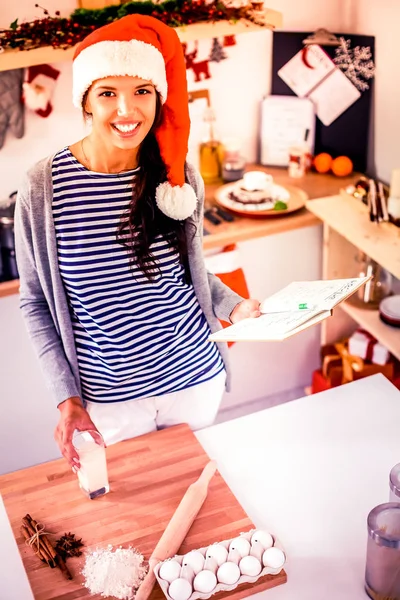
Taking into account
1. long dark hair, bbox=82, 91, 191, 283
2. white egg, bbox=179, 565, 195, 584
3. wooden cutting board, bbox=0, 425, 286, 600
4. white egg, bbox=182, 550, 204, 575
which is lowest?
wooden cutting board, bbox=0, 425, 286, 600

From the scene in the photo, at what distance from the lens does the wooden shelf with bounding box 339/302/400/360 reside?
231 centimetres

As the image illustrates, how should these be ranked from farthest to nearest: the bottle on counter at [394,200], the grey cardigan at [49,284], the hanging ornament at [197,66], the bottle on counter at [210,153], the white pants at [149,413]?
the bottle on counter at [210,153], the hanging ornament at [197,66], the bottle on counter at [394,200], the white pants at [149,413], the grey cardigan at [49,284]

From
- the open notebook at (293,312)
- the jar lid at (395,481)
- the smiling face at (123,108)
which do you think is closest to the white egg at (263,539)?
the jar lid at (395,481)

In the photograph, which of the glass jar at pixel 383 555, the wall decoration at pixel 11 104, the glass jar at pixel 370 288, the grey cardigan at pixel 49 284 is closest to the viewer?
the glass jar at pixel 383 555

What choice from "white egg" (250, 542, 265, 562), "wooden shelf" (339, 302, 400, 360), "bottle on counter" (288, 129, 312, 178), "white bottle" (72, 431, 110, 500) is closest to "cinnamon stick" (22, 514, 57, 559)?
"white bottle" (72, 431, 110, 500)

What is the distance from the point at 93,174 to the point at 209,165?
1.28 meters

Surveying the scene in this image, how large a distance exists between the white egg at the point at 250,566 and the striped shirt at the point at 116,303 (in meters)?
0.52

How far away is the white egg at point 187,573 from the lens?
124 centimetres

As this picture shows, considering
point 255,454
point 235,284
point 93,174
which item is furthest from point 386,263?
point 93,174

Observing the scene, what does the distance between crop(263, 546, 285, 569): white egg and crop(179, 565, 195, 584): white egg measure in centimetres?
13

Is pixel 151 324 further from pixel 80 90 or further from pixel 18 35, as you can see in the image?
pixel 18 35

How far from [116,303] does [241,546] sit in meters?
0.57

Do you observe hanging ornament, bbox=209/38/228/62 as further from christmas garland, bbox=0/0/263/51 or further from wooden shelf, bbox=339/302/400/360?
wooden shelf, bbox=339/302/400/360

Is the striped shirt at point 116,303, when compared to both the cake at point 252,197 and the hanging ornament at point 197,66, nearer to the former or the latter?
the cake at point 252,197
